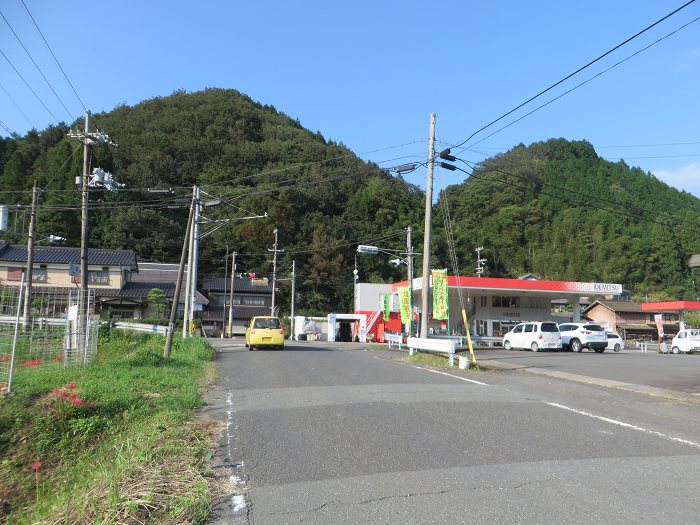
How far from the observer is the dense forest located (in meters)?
63.9

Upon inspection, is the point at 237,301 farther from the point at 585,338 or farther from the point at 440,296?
the point at 440,296

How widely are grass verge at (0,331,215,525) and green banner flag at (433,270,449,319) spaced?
14260mm

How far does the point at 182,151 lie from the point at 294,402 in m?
74.0

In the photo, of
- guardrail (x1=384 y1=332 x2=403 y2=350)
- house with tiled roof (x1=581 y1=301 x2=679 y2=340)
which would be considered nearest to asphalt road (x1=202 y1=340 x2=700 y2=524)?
guardrail (x1=384 y1=332 x2=403 y2=350)

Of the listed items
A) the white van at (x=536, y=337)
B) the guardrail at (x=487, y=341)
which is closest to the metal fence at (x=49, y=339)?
the white van at (x=536, y=337)

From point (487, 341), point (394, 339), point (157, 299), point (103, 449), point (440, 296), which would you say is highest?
point (157, 299)

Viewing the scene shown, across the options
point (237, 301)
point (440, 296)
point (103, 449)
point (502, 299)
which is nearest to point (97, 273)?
point (237, 301)

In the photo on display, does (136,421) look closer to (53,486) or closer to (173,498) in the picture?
(53,486)

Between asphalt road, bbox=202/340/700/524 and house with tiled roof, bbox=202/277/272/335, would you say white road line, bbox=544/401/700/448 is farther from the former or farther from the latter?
house with tiled roof, bbox=202/277/272/335

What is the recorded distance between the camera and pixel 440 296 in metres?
24.6

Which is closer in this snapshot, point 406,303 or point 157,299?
point 406,303

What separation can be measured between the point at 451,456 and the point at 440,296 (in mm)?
18882

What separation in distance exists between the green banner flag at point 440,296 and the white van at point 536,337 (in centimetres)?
872

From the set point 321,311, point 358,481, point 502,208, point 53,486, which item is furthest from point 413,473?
point 502,208
